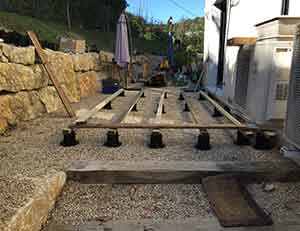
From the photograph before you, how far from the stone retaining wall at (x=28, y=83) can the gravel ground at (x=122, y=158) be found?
0.58 feet

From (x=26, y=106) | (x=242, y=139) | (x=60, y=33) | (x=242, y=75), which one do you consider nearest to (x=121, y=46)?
(x=60, y=33)

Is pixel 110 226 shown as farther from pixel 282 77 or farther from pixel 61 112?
pixel 61 112

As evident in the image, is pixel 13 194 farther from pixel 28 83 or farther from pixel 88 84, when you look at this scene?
pixel 88 84

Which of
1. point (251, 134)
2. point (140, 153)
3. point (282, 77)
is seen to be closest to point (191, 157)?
point (140, 153)

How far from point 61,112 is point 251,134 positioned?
251 cm

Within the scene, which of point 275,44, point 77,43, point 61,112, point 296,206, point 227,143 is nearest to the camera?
point 296,206

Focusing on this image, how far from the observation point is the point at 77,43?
5.50 metres

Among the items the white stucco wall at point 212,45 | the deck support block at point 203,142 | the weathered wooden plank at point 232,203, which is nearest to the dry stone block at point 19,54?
the deck support block at point 203,142

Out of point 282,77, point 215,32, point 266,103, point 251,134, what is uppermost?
point 215,32

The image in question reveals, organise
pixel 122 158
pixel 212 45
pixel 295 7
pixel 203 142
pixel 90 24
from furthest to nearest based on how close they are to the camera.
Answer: pixel 90 24, pixel 212 45, pixel 295 7, pixel 203 142, pixel 122 158

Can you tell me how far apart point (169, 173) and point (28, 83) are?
227 centimetres

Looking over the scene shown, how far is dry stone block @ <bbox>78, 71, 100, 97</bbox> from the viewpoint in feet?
18.4

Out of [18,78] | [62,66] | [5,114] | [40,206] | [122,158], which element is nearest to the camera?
[40,206]

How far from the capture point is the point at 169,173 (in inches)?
81.0
